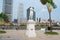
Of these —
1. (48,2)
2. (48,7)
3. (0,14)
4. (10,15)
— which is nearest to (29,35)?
(48,7)

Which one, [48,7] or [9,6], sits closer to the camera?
[48,7]

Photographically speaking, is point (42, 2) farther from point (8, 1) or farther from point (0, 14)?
point (8, 1)

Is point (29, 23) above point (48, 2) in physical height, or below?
below

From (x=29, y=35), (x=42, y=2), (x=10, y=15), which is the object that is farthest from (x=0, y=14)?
(x=29, y=35)

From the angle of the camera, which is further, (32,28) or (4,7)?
(4,7)

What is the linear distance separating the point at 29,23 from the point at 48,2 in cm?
1949

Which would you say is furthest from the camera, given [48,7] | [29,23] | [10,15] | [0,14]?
[10,15]

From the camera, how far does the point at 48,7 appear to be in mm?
37781

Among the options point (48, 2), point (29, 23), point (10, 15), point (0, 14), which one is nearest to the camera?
point (29, 23)

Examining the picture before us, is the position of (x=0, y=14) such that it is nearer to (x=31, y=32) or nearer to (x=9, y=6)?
(x=9, y=6)

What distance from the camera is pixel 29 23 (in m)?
22.0

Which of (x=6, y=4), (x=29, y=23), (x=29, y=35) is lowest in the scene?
(x=29, y=35)

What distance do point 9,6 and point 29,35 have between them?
11532 cm

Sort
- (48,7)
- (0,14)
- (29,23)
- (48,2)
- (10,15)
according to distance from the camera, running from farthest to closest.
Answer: (10,15)
(0,14)
(48,2)
(48,7)
(29,23)
